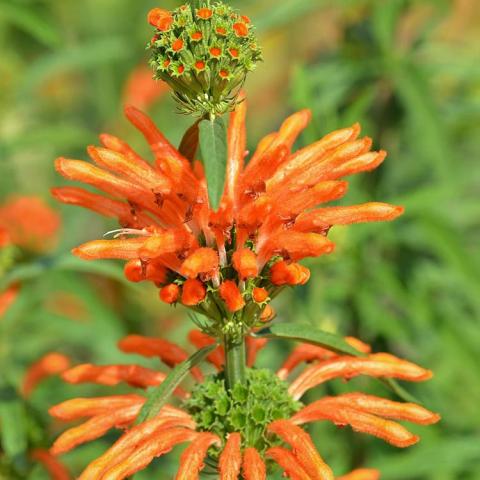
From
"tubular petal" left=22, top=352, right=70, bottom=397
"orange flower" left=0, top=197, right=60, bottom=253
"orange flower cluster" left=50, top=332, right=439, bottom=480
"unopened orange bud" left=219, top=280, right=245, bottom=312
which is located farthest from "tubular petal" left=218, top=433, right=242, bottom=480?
"orange flower" left=0, top=197, right=60, bottom=253

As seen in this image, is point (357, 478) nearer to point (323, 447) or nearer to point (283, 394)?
point (283, 394)

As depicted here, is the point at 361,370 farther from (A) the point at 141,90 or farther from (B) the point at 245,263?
(A) the point at 141,90

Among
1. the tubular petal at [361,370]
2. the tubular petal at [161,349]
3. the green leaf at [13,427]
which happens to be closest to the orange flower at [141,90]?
the green leaf at [13,427]

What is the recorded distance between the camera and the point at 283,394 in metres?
2.35

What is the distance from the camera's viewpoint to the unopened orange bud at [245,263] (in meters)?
1.98

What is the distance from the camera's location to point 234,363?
2250 millimetres

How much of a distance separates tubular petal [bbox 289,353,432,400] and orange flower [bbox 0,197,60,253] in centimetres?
229

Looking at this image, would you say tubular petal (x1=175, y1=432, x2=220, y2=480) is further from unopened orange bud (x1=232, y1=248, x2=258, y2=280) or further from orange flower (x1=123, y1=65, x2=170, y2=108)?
orange flower (x1=123, y1=65, x2=170, y2=108)

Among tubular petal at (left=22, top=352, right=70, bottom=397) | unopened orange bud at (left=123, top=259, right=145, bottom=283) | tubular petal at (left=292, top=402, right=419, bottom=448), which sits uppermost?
tubular petal at (left=22, top=352, right=70, bottom=397)

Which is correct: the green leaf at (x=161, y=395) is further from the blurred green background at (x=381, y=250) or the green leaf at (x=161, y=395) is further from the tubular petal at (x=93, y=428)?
the blurred green background at (x=381, y=250)

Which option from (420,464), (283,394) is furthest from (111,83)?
(283,394)

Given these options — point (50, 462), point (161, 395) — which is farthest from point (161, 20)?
point (50, 462)

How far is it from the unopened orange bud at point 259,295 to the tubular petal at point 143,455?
39 cm

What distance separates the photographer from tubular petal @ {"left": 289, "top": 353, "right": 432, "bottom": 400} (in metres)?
2.34
